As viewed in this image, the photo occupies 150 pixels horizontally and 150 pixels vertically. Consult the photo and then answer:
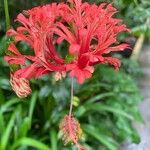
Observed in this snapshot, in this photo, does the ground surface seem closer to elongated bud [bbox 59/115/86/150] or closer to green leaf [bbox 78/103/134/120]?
green leaf [bbox 78/103/134/120]

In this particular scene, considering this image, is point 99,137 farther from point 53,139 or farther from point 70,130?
point 70,130

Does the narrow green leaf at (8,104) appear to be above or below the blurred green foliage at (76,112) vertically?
above

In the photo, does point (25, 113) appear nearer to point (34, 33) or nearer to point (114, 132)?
point (114, 132)

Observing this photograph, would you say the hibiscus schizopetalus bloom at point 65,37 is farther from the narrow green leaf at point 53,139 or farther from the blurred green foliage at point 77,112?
the narrow green leaf at point 53,139

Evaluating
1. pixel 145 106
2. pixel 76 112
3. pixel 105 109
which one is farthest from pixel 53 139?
pixel 145 106

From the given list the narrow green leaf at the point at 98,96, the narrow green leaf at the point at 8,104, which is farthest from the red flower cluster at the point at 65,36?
the narrow green leaf at the point at 98,96

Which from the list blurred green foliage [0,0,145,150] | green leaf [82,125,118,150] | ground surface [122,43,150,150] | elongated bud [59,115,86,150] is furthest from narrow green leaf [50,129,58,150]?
elongated bud [59,115,86,150]
